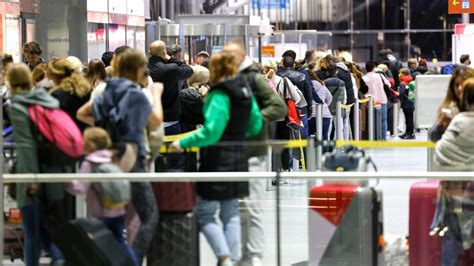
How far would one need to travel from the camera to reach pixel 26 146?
8.78m

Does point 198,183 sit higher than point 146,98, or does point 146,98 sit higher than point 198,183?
point 146,98

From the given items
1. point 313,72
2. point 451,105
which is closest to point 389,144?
point 451,105

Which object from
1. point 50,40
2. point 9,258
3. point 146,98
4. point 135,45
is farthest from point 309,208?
point 135,45

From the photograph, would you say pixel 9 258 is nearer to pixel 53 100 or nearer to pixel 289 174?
pixel 53 100

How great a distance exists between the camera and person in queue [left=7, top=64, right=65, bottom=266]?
877 cm

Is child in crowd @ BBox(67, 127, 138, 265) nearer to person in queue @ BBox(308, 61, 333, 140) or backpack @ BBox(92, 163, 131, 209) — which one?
backpack @ BBox(92, 163, 131, 209)

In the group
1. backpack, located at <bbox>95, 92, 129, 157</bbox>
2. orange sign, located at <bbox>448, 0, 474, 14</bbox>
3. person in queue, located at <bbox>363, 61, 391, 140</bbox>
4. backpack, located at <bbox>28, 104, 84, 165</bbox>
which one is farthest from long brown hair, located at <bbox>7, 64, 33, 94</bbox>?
orange sign, located at <bbox>448, 0, 474, 14</bbox>

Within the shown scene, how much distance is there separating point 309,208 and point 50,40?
11.1m

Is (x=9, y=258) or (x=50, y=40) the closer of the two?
(x=9, y=258)

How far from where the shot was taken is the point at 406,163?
1038cm

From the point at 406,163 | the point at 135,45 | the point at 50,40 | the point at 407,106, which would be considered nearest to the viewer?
the point at 406,163

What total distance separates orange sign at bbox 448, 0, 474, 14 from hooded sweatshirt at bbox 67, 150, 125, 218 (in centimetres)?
2464

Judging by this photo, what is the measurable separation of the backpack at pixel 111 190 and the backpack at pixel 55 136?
0.19 meters

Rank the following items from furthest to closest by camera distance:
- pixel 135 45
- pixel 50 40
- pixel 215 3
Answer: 1. pixel 215 3
2. pixel 135 45
3. pixel 50 40
